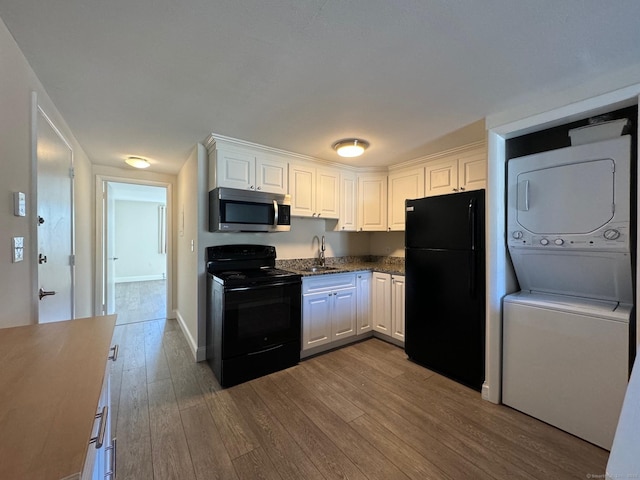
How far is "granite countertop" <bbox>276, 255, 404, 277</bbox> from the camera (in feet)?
10.7

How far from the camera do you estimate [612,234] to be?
1.67m

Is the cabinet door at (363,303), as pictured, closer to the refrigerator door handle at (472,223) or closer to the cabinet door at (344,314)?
the cabinet door at (344,314)

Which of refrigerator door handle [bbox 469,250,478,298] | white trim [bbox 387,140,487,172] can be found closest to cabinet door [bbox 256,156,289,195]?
white trim [bbox 387,140,487,172]

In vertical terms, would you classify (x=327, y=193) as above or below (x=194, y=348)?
above

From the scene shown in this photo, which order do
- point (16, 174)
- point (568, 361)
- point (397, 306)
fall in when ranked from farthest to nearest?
point (397, 306)
point (568, 361)
point (16, 174)

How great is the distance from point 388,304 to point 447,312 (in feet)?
2.74

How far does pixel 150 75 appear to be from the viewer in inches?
64.4

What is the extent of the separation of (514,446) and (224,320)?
2.21 m

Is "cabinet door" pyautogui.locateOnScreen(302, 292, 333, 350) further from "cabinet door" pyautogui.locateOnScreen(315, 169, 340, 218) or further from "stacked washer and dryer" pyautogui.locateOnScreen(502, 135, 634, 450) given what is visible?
"stacked washer and dryer" pyautogui.locateOnScreen(502, 135, 634, 450)

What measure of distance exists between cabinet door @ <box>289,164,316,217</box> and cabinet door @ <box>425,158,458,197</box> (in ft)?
4.50

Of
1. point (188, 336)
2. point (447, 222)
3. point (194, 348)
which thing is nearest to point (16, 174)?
point (194, 348)

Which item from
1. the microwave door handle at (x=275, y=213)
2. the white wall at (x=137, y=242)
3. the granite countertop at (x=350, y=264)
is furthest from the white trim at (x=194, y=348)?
the white wall at (x=137, y=242)

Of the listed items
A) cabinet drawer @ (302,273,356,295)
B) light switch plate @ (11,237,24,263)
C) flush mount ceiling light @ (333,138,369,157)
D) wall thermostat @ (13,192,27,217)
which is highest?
Result: flush mount ceiling light @ (333,138,369,157)

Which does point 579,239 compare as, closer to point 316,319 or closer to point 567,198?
point 567,198
